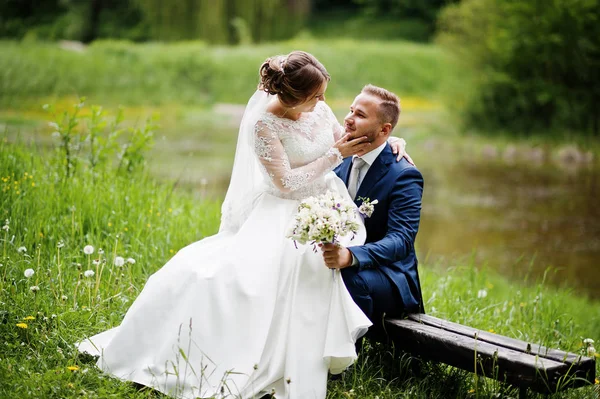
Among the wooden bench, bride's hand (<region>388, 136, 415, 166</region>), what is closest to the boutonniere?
bride's hand (<region>388, 136, 415, 166</region>)

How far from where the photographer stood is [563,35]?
17.4 metres

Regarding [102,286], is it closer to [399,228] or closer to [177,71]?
[399,228]

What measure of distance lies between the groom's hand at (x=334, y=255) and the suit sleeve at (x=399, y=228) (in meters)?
0.08

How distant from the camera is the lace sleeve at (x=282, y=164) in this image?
371cm

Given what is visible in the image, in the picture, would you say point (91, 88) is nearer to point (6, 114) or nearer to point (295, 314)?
point (6, 114)

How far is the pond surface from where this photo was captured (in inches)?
409

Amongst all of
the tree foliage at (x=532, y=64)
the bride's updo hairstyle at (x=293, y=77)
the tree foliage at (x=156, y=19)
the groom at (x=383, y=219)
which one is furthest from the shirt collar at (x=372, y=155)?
the tree foliage at (x=156, y=19)

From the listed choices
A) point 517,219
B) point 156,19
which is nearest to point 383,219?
point 517,219

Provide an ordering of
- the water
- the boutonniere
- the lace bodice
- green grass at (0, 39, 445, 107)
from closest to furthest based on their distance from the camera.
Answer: the boutonniere < the lace bodice < the water < green grass at (0, 39, 445, 107)

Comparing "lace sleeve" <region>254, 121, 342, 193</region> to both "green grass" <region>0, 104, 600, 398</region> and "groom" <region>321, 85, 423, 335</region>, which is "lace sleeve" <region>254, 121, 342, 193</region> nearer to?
"groom" <region>321, 85, 423, 335</region>

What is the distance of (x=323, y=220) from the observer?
3.13 meters

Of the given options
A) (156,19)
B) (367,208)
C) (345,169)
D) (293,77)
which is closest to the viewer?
(367,208)

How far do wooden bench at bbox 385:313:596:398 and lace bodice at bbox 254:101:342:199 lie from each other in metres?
0.86

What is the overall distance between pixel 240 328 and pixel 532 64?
16.5 metres
